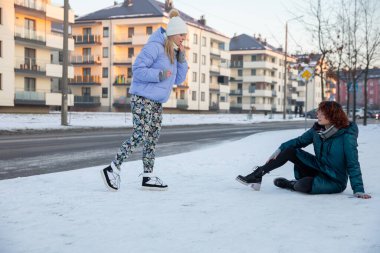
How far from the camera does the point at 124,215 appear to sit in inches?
139

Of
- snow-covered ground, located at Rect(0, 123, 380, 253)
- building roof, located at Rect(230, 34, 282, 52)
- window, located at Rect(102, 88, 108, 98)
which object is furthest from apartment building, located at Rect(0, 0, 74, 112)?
building roof, located at Rect(230, 34, 282, 52)

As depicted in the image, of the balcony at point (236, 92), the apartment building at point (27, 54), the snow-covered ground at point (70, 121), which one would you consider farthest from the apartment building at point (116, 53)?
the snow-covered ground at point (70, 121)

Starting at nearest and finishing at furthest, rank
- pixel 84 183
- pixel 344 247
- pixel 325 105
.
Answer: pixel 344 247 → pixel 325 105 → pixel 84 183

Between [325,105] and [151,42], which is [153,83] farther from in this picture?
[325,105]

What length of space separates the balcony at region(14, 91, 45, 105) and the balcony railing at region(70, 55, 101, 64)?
20.0 meters

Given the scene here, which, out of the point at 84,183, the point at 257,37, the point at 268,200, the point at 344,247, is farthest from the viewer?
the point at 257,37

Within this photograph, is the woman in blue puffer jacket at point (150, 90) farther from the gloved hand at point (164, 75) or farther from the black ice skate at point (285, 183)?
the black ice skate at point (285, 183)

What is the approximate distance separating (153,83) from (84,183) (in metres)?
1.43

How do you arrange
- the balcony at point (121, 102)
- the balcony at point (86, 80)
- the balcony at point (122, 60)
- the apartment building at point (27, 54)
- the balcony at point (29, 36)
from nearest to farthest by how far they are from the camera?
the apartment building at point (27, 54), the balcony at point (29, 36), the balcony at point (121, 102), the balcony at point (122, 60), the balcony at point (86, 80)

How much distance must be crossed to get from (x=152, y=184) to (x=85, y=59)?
2281 inches

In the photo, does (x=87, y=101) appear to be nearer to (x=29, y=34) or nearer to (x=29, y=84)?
(x=29, y=84)

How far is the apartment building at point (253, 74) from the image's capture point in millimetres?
83625

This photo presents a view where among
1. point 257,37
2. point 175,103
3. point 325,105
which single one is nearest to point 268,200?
point 325,105

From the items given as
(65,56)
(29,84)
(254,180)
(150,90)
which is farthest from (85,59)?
(254,180)
